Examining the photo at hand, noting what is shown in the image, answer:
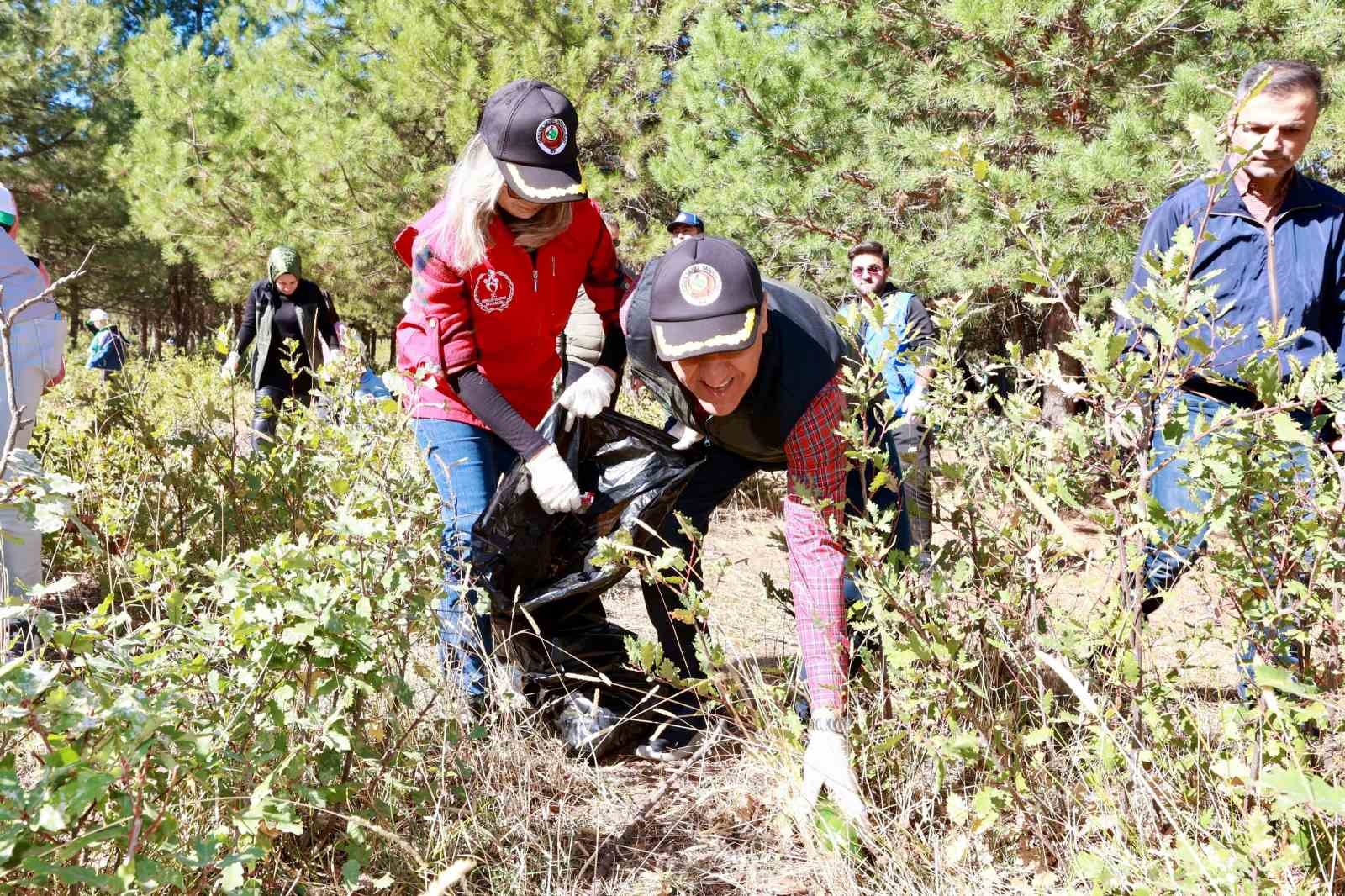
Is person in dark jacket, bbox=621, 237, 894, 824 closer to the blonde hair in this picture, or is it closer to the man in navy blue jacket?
the blonde hair

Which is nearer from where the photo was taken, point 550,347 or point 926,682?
point 926,682

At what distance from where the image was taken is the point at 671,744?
7.50 ft

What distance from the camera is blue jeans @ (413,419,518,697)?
A: 204cm

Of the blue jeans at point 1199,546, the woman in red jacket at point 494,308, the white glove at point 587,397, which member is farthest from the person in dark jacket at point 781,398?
the blue jeans at point 1199,546

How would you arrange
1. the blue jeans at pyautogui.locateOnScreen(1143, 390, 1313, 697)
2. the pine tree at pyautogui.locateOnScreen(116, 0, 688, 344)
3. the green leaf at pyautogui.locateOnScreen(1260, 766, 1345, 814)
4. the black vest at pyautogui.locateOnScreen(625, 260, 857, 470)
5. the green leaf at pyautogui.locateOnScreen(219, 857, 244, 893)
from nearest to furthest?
1. the green leaf at pyautogui.locateOnScreen(1260, 766, 1345, 814)
2. the green leaf at pyautogui.locateOnScreen(219, 857, 244, 893)
3. the blue jeans at pyautogui.locateOnScreen(1143, 390, 1313, 697)
4. the black vest at pyautogui.locateOnScreen(625, 260, 857, 470)
5. the pine tree at pyautogui.locateOnScreen(116, 0, 688, 344)

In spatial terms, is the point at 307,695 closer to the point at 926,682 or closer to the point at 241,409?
the point at 926,682

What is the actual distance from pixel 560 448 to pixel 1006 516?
962 mm

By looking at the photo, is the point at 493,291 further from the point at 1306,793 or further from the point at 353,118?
the point at 353,118

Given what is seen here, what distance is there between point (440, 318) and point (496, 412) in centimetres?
23

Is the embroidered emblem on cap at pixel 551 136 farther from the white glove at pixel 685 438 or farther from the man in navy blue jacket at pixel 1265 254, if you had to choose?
the man in navy blue jacket at pixel 1265 254

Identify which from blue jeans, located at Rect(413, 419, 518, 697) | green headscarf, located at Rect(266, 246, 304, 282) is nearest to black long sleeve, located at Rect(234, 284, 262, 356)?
green headscarf, located at Rect(266, 246, 304, 282)

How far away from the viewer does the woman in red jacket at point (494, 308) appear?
199cm

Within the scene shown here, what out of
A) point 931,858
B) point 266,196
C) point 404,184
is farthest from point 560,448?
point 266,196

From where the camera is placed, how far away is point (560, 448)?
2.18 meters
